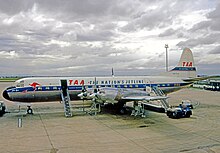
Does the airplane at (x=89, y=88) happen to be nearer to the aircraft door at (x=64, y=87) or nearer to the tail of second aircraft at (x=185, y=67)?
the aircraft door at (x=64, y=87)

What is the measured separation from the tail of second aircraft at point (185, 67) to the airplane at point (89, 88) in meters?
0.91

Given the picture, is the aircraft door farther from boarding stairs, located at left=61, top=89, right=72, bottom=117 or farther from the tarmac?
the tarmac

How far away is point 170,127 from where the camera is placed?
1823 cm

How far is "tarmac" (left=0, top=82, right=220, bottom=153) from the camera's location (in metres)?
13.0

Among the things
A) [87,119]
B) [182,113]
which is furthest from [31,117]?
[182,113]

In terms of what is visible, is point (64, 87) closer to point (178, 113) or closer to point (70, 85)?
point (70, 85)

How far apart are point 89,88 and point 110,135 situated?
37.7ft

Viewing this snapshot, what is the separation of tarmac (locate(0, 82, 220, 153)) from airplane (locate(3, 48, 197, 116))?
2377 mm

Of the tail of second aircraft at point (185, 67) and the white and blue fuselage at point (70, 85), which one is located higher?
the tail of second aircraft at point (185, 67)

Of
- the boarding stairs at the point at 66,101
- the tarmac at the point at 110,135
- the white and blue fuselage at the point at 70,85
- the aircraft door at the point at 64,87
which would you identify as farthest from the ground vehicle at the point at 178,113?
the aircraft door at the point at 64,87

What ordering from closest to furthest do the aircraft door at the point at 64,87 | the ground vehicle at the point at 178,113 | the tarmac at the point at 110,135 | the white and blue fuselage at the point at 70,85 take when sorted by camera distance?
the tarmac at the point at 110,135 → the ground vehicle at the point at 178,113 → the white and blue fuselage at the point at 70,85 → the aircraft door at the point at 64,87

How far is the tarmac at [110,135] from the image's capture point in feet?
42.8

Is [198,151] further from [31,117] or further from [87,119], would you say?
[31,117]

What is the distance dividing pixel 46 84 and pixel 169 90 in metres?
16.3
